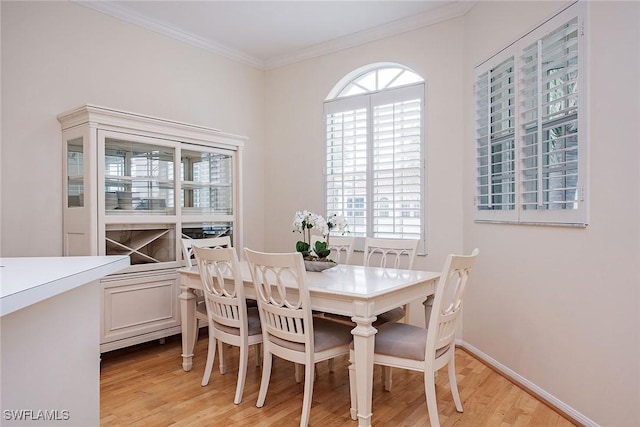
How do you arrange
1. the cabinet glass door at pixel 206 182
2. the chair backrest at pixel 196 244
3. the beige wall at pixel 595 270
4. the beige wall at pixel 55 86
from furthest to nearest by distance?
the cabinet glass door at pixel 206 182, the chair backrest at pixel 196 244, the beige wall at pixel 55 86, the beige wall at pixel 595 270

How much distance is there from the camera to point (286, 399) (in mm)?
2637

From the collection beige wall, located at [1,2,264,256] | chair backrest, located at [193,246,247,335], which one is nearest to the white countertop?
chair backrest, located at [193,246,247,335]

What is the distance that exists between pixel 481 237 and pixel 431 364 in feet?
4.94

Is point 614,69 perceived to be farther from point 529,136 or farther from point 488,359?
point 488,359

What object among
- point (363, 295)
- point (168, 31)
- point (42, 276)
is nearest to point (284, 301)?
point (363, 295)

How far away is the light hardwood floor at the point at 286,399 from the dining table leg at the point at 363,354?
206 mm

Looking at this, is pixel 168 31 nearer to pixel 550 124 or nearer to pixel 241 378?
pixel 241 378

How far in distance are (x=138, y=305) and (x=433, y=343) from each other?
2.32 meters

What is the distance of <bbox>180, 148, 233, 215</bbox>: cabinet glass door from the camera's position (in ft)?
12.3

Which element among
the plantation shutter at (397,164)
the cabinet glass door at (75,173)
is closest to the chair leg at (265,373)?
the cabinet glass door at (75,173)

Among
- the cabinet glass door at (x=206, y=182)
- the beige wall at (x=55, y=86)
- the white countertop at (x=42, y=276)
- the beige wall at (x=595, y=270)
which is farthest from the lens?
the cabinet glass door at (x=206, y=182)

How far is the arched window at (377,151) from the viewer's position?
3.93 metres

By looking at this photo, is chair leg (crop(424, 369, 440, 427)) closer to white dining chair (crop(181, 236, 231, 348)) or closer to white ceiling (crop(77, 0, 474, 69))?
white dining chair (crop(181, 236, 231, 348))

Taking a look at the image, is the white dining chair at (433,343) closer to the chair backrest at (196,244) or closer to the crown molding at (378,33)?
the chair backrest at (196,244)
